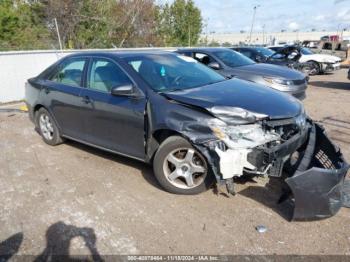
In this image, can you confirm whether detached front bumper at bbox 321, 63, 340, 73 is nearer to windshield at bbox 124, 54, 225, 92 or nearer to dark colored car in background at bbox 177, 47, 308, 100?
dark colored car in background at bbox 177, 47, 308, 100

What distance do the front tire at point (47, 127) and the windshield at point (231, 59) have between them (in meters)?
4.59

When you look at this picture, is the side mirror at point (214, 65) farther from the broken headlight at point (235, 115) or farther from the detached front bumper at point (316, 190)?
the detached front bumper at point (316, 190)

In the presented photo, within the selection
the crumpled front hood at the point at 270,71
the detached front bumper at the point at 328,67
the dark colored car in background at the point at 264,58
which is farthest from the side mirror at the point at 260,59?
the detached front bumper at the point at 328,67

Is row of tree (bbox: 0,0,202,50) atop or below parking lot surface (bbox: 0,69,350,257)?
atop

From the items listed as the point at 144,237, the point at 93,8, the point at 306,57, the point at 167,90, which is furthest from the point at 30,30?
the point at 144,237

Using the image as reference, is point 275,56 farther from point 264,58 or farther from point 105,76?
point 105,76

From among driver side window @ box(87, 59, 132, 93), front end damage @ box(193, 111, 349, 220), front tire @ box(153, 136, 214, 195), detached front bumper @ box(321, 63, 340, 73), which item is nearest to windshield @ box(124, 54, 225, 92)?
driver side window @ box(87, 59, 132, 93)

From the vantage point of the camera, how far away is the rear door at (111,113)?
3.88 meters

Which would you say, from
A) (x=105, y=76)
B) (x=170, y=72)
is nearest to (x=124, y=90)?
(x=105, y=76)

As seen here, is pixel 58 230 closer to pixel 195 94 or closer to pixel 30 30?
pixel 195 94

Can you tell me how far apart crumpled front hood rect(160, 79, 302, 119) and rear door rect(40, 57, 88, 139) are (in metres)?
1.67

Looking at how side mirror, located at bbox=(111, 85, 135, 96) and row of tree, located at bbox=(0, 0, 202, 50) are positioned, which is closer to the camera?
side mirror, located at bbox=(111, 85, 135, 96)

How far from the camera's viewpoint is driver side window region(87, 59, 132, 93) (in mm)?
4102

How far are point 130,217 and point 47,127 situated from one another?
297cm
